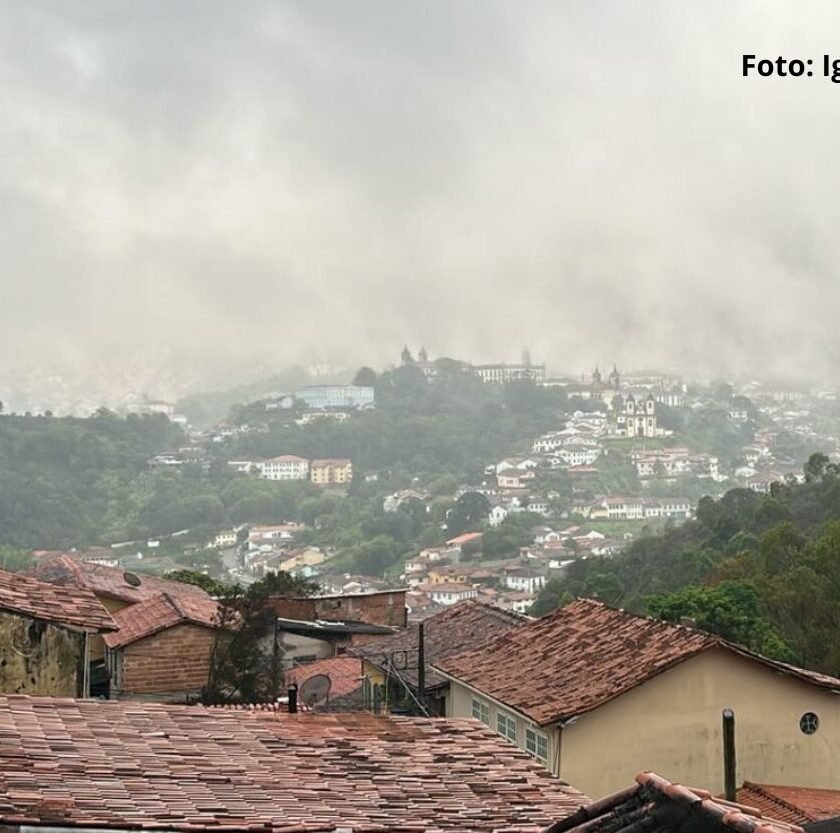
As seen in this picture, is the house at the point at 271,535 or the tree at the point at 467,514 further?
the house at the point at 271,535

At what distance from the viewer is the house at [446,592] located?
90.4 meters

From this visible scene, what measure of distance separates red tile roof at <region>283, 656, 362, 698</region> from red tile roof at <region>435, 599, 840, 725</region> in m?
4.55

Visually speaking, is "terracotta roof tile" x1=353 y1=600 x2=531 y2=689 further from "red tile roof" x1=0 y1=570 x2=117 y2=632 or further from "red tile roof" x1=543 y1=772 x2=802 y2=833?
"red tile roof" x1=543 y1=772 x2=802 y2=833

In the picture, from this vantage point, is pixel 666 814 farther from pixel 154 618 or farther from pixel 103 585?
pixel 103 585

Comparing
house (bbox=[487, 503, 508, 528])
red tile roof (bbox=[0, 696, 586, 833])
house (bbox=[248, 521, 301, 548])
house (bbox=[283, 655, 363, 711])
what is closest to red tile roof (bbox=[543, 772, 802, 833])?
red tile roof (bbox=[0, 696, 586, 833])

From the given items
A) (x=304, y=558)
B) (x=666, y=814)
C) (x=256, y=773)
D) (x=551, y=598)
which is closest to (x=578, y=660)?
(x=256, y=773)

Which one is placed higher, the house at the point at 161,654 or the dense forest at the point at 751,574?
the dense forest at the point at 751,574

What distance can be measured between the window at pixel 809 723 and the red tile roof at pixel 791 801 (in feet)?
2.25

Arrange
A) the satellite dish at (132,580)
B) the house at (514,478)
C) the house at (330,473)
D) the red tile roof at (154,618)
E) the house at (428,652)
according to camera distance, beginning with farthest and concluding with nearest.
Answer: the house at (330,473)
the house at (514,478)
the satellite dish at (132,580)
the red tile roof at (154,618)
the house at (428,652)

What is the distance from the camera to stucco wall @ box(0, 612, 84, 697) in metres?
11.4

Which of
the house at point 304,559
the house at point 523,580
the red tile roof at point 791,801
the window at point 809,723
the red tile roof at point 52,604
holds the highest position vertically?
the house at point 304,559

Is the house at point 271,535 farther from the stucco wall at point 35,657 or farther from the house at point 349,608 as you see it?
the stucco wall at point 35,657

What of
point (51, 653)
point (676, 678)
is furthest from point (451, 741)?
point (676, 678)

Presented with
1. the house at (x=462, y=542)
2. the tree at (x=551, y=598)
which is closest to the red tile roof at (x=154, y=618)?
the tree at (x=551, y=598)
